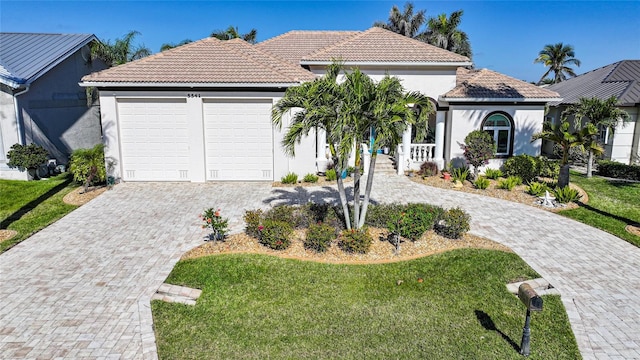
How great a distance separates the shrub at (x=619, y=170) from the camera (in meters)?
18.9

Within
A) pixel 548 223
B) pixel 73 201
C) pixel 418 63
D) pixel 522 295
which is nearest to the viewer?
pixel 522 295

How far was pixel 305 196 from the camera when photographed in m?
15.5

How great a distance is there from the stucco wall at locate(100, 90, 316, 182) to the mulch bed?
21.8 feet

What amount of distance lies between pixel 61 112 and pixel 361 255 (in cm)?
1764

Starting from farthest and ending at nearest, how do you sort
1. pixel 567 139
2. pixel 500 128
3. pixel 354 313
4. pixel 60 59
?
pixel 60 59 < pixel 500 128 < pixel 567 139 < pixel 354 313

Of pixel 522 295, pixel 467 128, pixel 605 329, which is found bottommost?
pixel 605 329

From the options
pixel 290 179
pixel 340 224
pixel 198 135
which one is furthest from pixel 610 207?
pixel 198 135

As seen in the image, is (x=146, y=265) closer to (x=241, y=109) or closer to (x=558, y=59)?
(x=241, y=109)

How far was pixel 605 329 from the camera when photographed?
292 inches

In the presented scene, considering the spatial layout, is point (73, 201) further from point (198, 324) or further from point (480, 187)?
point (480, 187)

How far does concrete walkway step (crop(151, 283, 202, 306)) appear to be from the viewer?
8.29 metres

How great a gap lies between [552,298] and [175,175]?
567 inches

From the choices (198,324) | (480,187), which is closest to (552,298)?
(198,324)

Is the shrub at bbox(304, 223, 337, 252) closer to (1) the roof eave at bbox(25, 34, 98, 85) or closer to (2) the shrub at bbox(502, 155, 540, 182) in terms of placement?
(2) the shrub at bbox(502, 155, 540, 182)
